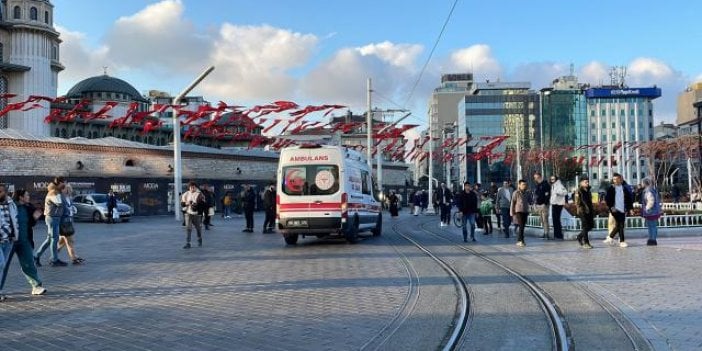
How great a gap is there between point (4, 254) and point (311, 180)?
909 cm

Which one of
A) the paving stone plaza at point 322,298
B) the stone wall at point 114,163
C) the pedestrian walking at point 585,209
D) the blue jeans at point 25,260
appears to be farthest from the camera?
the stone wall at point 114,163

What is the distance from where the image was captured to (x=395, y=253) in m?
15.8

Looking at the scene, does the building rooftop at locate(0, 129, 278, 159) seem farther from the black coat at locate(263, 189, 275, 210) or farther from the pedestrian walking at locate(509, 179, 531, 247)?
the pedestrian walking at locate(509, 179, 531, 247)

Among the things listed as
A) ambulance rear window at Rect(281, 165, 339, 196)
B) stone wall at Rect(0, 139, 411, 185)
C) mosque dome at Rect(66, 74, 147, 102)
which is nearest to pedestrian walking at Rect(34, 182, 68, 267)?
ambulance rear window at Rect(281, 165, 339, 196)

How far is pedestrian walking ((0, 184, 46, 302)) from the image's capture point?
951cm

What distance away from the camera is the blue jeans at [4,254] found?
374 inches

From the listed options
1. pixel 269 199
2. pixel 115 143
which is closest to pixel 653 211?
pixel 269 199

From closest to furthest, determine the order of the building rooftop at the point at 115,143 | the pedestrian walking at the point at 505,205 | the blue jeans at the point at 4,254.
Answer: the blue jeans at the point at 4,254, the pedestrian walking at the point at 505,205, the building rooftop at the point at 115,143

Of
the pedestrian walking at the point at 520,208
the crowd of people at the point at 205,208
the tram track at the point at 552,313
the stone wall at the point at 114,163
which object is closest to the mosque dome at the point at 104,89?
the stone wall at the point at 114,163

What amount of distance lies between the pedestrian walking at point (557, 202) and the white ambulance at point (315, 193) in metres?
5.53

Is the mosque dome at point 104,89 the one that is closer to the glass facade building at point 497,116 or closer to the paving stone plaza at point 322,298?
the glass facade building at point 497,116

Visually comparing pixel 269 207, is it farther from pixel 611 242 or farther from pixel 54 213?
pixel 611 242

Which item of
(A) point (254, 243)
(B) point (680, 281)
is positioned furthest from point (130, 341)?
(A) point (254, 243)

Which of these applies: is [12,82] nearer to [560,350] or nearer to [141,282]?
[141,282]
